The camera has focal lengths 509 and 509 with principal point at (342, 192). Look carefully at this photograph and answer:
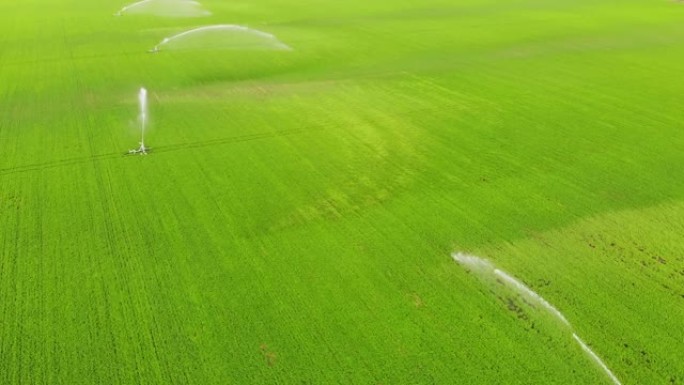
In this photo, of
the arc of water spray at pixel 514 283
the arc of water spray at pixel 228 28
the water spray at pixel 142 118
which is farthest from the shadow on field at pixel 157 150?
the arc of water spray at pixel 228 28

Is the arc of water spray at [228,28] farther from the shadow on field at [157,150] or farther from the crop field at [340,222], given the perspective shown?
the shadow on field at [157,150]

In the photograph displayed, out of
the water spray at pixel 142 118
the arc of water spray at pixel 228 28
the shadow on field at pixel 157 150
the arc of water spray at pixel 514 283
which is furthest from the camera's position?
the arc of water spray at pixel 228 28

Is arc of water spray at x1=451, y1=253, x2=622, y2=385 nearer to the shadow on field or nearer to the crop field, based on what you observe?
the crop field

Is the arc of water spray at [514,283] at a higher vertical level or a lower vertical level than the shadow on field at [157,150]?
higher

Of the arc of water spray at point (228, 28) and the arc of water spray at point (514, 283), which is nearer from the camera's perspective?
the arc of water spray at point (514, 283)

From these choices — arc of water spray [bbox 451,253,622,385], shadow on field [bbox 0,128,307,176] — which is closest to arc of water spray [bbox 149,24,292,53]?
shadow on field [bbox 0,128,307,176]
